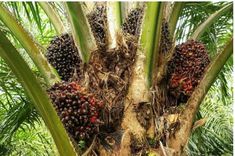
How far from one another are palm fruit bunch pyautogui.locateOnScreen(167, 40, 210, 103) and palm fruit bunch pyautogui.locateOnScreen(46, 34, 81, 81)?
0.48 meters

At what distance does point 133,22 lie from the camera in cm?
219

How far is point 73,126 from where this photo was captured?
5.65ft

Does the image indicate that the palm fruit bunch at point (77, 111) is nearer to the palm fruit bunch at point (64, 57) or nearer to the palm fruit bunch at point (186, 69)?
the palm fruit bunch at point (64, 57)

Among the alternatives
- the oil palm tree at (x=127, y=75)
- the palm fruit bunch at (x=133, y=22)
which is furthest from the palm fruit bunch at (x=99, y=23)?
the palm fruit bunch at (x=133, y=22)

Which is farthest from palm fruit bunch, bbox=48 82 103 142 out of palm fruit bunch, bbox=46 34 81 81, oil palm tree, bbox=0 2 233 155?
palm fruit bunch, bbox=46 34 81 81

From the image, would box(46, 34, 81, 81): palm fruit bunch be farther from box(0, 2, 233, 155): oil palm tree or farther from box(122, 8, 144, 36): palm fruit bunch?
box(122, 8, 144, 36): palm fruit bunch

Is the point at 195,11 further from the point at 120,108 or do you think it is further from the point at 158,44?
the point at 120,108

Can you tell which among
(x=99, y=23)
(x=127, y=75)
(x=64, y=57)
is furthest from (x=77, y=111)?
(x=99, y=23)

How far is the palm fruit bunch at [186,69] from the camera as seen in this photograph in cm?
205

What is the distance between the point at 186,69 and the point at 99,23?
52 cm

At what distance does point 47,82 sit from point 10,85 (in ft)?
2.27

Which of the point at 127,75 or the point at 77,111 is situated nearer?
the point at 77,111

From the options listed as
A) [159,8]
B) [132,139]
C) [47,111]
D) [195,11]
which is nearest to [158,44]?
[159,8]

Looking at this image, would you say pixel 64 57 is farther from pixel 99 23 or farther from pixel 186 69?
pixel 186 69
